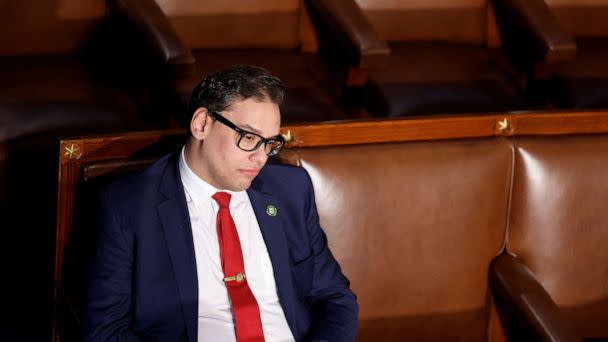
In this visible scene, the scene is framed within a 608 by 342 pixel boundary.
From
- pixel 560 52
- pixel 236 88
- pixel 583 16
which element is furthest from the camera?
pixel 583 16

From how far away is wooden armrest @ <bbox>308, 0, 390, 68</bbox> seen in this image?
86cm

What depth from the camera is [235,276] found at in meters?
0.58

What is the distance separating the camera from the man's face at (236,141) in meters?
0.54

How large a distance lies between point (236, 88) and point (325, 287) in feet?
0.54

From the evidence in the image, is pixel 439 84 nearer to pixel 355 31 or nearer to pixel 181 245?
pixel 355 31

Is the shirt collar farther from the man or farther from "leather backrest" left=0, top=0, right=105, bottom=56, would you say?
"leather backrest" left=0, top=0, right=105, bottom=56

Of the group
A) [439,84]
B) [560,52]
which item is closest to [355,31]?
[439,84]

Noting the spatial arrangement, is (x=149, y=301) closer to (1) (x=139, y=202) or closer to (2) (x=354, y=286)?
(1) (x=139, y=202)

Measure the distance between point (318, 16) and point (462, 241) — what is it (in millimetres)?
355

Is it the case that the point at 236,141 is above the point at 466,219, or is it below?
above

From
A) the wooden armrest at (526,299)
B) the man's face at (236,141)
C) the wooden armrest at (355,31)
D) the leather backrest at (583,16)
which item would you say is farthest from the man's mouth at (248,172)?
the leather backrest at (583,16)

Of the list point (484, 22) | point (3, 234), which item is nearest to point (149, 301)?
point (3, 234)

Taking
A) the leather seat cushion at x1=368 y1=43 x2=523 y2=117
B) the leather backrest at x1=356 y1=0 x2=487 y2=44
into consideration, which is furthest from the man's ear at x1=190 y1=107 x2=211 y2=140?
the leather backrest at x1=356 y1=0 x2=487 y2=44

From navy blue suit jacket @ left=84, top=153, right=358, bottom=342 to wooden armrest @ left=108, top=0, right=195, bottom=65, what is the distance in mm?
230
